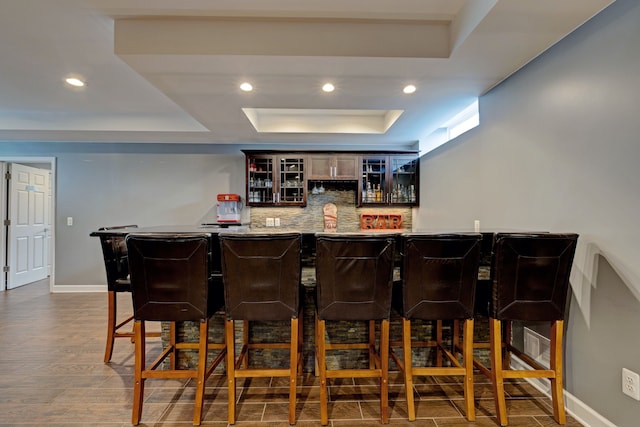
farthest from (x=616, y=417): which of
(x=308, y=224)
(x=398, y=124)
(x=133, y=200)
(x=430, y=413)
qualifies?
(x=133, y=200)

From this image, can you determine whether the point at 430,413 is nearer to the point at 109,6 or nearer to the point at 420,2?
the point at 420,2

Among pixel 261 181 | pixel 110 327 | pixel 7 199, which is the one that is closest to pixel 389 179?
pixel 261 181

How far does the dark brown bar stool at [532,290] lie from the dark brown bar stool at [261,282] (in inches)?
46.4

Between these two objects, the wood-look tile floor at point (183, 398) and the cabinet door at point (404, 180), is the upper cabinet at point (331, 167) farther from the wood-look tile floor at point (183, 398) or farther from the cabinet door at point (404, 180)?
the wood-look tile floor at point (183, 398)

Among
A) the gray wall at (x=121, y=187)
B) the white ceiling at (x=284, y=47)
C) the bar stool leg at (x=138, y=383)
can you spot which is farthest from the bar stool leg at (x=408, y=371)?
the gray wall at (x=121, y=187)

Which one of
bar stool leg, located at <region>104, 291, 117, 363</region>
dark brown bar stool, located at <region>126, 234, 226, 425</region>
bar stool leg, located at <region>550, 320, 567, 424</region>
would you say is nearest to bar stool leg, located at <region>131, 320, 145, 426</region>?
dark brown bar stool, located at <region>126, 234, 226, 425</region>

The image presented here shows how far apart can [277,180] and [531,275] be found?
3.35 metres

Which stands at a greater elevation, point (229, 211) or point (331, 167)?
point (331, 167)

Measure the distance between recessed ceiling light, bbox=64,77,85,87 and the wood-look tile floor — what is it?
2479 millimetres

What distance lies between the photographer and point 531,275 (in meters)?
1.64

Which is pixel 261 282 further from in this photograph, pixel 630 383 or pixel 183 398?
pixel 630 383

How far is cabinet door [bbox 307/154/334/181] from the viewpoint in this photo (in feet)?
14.0

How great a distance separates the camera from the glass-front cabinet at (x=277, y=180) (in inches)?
169

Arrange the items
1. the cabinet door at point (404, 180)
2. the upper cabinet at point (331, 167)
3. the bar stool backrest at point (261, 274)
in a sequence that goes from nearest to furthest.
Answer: the bar stool backrest at point (261, 274) < the upper cabinet at point (331, 167) < the cabinet door at point (404, 180)
